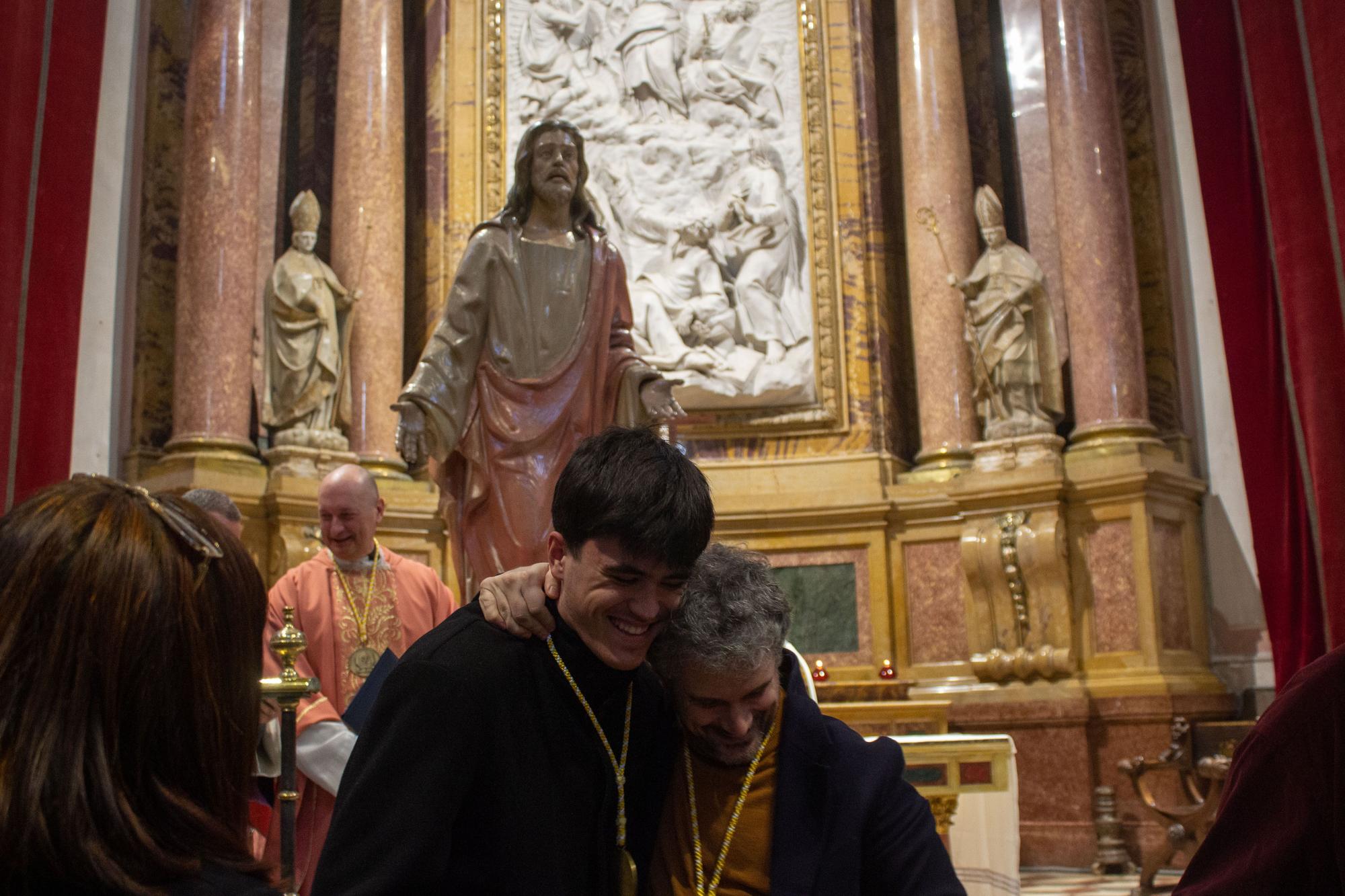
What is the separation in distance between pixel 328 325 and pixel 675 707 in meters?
6.68

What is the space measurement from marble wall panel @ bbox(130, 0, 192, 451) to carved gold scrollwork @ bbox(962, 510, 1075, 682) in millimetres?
5174

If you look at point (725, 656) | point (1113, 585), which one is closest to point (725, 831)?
point (725, 656)

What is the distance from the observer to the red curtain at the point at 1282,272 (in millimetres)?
6527

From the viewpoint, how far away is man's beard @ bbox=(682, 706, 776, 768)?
2205mm

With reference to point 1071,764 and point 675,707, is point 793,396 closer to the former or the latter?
point 1071,764

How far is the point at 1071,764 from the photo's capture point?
7.39 metres

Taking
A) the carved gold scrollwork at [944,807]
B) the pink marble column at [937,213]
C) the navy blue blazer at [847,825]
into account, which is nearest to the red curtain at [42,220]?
the carved gold scrollwork at [944,807]

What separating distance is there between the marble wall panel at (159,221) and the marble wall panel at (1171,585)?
20.2 feet

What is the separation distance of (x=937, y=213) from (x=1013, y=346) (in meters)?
1.11

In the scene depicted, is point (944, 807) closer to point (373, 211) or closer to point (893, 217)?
point (893, 217)

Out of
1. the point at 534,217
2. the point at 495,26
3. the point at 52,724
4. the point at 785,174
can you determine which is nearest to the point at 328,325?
the point at 495,26

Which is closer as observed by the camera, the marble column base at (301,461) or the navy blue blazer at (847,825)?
the navy blue blazer at (847,825)

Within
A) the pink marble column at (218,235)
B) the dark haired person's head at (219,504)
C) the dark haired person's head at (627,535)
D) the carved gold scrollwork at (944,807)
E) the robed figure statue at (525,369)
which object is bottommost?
the carved gold scrollwork at (944,807)

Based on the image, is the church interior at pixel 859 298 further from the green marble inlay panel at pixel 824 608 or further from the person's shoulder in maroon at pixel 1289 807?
the person's shoulder in maroon at pixel 1289 807
